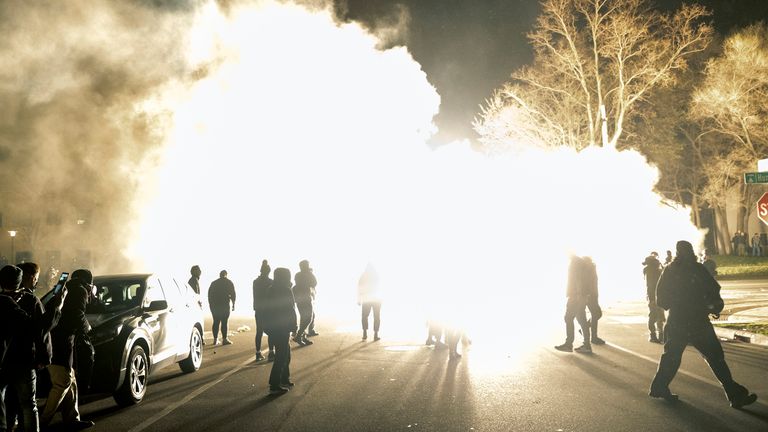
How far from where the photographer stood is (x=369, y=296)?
14.3m

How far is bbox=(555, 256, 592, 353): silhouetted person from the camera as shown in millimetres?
11414

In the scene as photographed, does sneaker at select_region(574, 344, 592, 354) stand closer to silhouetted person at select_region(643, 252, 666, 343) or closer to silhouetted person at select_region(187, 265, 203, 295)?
silhouetted person at select_region(643, 252, 666, 343)

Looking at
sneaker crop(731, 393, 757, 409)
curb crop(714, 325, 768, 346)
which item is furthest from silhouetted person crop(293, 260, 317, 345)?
curb crop(714, 325, 768, 346)

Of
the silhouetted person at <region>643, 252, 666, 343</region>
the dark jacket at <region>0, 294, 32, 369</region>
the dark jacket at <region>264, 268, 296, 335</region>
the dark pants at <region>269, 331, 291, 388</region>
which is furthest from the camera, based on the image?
the silhouetted person at <region>643, 252, 666, 343</region>

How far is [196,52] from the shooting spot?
24.4 m

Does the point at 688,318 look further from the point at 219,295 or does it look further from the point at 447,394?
the point at 219,295

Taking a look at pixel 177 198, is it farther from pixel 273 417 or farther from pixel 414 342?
pixel 273 417

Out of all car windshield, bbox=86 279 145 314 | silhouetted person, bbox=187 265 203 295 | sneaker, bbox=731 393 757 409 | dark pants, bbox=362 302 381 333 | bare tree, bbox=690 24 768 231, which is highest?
bare tree, bbox=690 24 768 231

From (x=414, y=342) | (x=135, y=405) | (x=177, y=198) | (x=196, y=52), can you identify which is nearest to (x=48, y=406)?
(x=135, y=405)

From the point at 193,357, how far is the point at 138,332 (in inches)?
92.2

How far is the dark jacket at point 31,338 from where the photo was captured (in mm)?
5594

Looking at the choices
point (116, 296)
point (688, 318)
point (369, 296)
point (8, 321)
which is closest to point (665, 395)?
point (688, 318)

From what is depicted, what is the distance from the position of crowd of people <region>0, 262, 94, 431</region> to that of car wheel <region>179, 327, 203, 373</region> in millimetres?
3389

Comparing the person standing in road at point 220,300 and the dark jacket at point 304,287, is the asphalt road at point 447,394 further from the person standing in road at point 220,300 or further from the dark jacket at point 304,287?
the dark jacket at point 304,287
